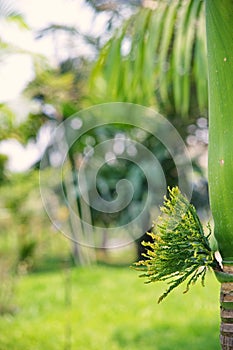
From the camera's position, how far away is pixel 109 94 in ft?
6.95

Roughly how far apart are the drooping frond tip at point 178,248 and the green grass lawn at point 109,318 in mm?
3382

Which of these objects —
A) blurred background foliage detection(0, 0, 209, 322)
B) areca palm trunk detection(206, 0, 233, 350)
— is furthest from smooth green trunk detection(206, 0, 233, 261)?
blurred background foliage detection(0, 0, 209, 322)

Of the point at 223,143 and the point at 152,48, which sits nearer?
the point at 223,143

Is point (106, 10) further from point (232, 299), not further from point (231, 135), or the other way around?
point (232, 299)

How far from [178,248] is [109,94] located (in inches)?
48.6

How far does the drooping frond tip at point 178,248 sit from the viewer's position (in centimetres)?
96

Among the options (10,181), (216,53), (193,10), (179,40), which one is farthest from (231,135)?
(10,181)

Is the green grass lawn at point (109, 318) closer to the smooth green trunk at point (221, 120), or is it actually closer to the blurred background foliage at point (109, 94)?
the blurred background foliage at point (109, 94)

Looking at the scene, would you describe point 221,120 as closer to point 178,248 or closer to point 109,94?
point 178,248

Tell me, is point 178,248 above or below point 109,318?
above

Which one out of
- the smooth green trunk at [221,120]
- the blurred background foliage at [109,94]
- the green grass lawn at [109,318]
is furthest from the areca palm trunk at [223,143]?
the green grass lawn at [109,318]

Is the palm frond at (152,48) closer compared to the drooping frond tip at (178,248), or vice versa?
the drooping frond tip at (178,248)

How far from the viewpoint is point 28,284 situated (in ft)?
26.1

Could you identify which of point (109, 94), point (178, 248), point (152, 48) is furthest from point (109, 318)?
→ point (178, 248)
